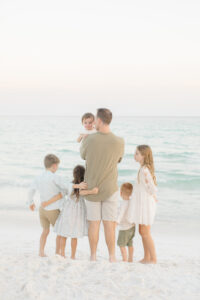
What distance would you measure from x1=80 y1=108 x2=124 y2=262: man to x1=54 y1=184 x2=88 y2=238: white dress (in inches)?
4.5

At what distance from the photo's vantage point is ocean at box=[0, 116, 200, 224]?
10994 millimetres

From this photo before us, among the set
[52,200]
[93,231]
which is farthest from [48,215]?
[93,231]

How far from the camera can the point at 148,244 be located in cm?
436

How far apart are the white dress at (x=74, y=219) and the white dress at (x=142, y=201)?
20.1 inches

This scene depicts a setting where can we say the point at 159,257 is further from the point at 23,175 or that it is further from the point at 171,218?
the point at 23,175

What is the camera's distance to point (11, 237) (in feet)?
21.5

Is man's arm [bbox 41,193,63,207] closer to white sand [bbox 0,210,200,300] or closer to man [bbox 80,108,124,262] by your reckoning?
man [bbox 80,108,124,262]

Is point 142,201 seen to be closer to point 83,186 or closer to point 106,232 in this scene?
point 106,232

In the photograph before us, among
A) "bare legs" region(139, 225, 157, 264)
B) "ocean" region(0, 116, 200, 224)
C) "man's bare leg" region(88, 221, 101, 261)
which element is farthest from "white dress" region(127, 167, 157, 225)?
"ocean" region(0, 116, 200, 224)

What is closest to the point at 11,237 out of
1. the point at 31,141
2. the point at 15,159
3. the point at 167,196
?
the point at 167,196

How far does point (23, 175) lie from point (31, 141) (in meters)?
13.2

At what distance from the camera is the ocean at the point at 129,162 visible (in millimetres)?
10994

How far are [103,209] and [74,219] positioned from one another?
33 cm

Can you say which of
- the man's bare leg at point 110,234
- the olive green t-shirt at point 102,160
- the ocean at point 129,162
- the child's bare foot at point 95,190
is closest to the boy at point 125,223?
→ the man's bare leg at point 110,234
